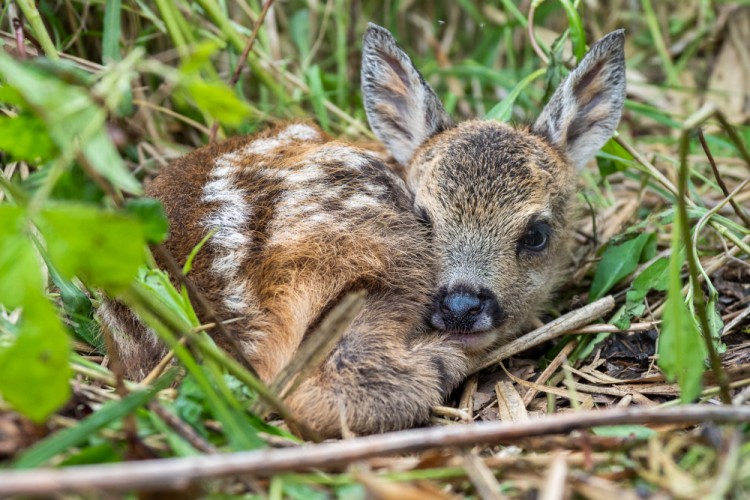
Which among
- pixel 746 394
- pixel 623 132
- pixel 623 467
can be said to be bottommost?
pixel 623 467

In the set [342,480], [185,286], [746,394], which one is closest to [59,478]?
[342,480]

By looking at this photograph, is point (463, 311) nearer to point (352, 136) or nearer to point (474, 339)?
point (474, 339)

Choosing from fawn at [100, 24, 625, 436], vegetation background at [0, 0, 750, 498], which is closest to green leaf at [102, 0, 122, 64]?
vegetation background at [0, 0, 750, 498]

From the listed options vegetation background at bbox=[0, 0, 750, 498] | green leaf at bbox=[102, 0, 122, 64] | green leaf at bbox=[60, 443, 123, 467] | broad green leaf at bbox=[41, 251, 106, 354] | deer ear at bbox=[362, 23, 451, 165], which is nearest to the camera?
vegetation background at bbox=[0, 0, 750, 498]

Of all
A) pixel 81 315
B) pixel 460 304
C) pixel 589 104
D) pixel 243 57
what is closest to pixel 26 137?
pixel 81 315

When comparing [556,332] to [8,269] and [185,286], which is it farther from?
[8,269]

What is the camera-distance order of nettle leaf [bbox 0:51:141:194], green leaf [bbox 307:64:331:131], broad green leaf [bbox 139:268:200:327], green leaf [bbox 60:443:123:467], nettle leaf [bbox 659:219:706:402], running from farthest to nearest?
green leaf [bbox 307:64:331:131]
broad green leaf [bbox 139:268:200:327]
nettle leaf [bbox 659:219:706:402]
green leaf [bbox 60:443:123:467]
nettle leaf [bbox 0:51:141:194]

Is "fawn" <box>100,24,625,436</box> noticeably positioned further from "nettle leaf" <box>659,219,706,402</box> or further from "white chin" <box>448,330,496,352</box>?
"nettle leaf" <box>659,219,706,402</box>
